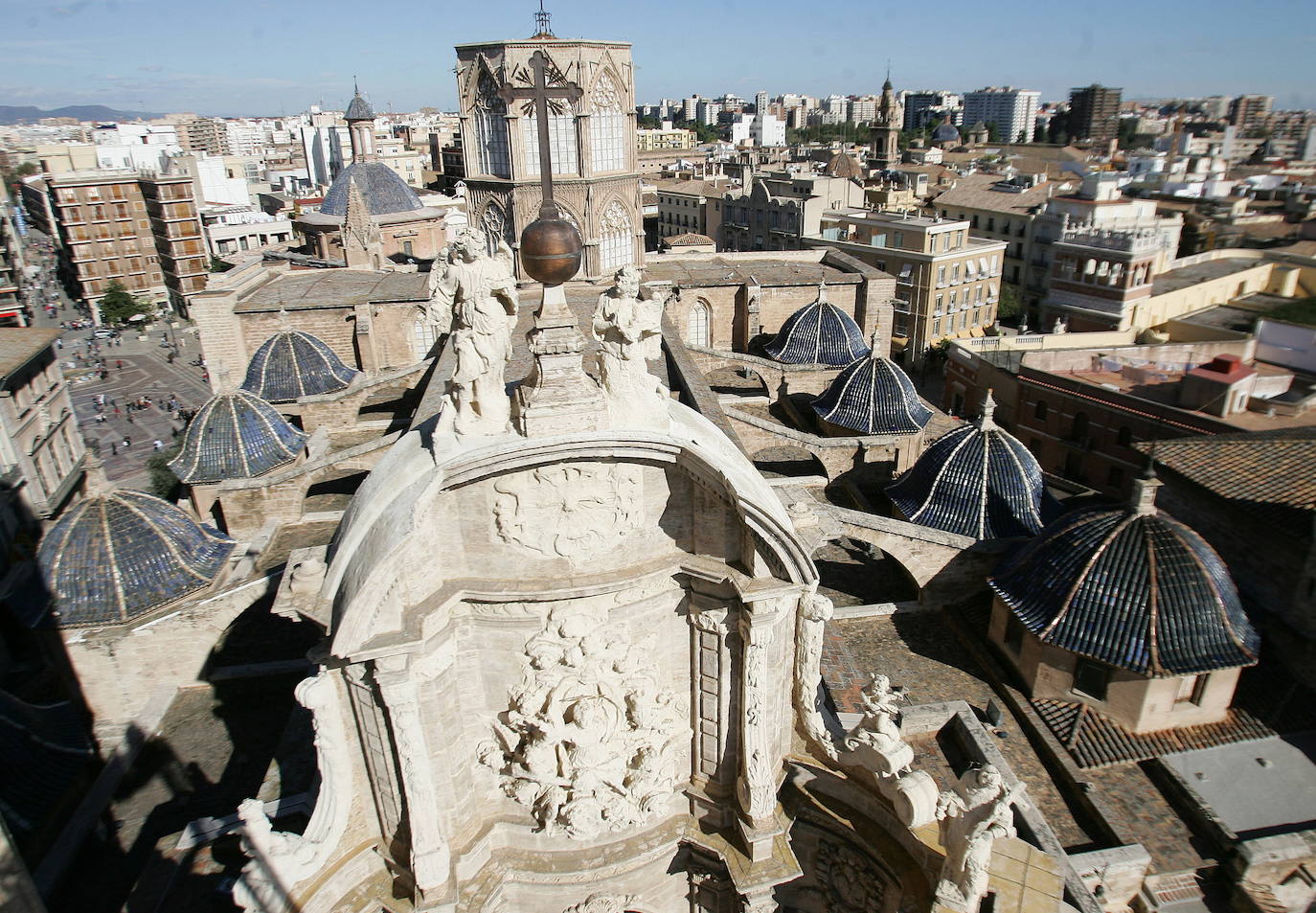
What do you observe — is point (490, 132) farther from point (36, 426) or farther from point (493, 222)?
point (36, 426)

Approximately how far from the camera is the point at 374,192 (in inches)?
2275

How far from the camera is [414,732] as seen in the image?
11.0 meters

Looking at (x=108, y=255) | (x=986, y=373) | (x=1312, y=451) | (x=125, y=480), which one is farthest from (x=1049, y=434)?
(x=108, y=255)

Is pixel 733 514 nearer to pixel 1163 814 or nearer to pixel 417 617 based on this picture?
pixel 417 617

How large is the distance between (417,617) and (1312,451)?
22036 mm

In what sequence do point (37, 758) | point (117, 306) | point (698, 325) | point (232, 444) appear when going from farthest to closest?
point (117, 306), point (698, 325), point (232, 444), point (37, 758)

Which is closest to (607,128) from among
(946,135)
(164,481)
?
(164,481)

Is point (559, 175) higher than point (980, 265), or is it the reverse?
point (559, 175)

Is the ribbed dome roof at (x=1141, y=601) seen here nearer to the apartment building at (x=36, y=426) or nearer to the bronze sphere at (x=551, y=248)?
the bronze sphere at (x=551, y=248)

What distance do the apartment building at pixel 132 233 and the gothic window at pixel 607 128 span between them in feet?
203

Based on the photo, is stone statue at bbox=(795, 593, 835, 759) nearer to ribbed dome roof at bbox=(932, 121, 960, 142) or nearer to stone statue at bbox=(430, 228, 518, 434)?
stone statue at bbox=(430, 228, 518, 434)

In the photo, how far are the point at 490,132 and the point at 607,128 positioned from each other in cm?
536

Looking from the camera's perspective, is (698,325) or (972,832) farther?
Result: (698,325)

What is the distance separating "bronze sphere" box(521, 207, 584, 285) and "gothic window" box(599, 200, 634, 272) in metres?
29.6
